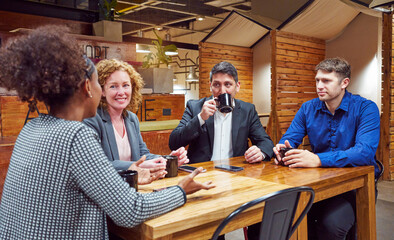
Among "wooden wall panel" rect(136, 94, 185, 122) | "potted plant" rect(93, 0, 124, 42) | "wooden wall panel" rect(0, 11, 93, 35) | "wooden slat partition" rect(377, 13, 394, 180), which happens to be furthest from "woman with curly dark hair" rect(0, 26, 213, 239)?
"wooden slat partition" rect(377, 13, 394, 180)

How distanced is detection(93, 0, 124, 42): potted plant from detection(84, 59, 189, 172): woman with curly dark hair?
3.78m

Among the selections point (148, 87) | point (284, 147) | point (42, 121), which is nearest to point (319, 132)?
point (284, 147)

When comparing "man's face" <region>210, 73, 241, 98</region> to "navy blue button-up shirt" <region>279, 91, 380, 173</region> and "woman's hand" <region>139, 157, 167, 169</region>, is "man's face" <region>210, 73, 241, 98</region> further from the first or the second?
"woman's hand" <region>139, 157, 167, 169</region>

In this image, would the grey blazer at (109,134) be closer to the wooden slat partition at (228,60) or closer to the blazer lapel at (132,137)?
the blazer lapel at (132,137)

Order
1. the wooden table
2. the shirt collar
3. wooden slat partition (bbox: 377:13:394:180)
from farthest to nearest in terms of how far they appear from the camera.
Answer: wooden slat partition (bbox: 377:13:394:180)
the shirt collar
the wooden table

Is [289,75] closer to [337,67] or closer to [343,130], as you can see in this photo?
[337,67]

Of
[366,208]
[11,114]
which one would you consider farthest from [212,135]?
[11,114]

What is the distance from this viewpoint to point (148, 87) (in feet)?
19.7

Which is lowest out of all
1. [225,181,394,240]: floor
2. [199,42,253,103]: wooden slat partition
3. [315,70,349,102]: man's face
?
[225,181,394,240]: floor

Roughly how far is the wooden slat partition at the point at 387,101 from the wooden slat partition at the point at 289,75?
228cm

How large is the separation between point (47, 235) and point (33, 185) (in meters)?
0.17

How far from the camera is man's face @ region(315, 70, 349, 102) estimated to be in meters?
2.53

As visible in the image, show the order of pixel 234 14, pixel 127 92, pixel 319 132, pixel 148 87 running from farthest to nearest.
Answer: pixel 234 14 → pixel 148 87 → pixel 319 132 → pixel 127 92

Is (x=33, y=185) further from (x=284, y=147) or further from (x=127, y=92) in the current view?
(x=284, y=147)
